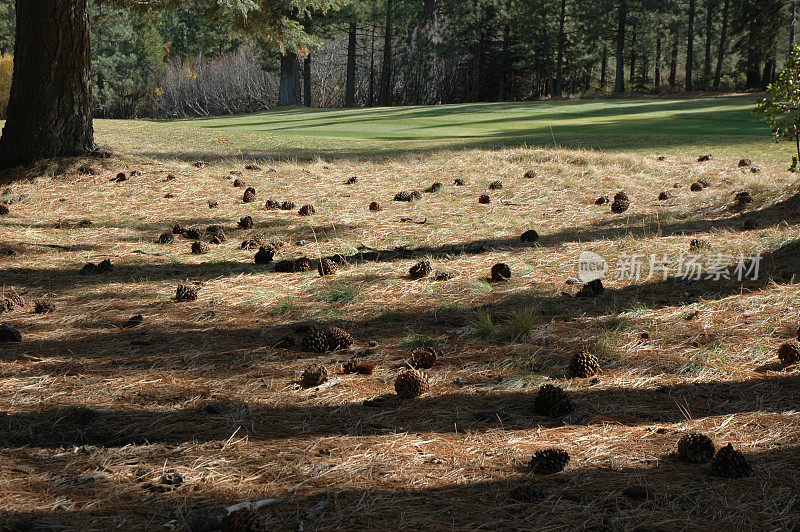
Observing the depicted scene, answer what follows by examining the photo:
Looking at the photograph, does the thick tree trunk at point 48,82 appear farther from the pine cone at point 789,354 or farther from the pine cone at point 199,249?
the pine cone at point 789,354

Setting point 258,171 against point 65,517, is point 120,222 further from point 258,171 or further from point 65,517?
point 65,517

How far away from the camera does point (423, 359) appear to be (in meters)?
3.05

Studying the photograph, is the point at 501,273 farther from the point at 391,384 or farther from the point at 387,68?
the point at 387,68

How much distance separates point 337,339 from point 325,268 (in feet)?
4.70

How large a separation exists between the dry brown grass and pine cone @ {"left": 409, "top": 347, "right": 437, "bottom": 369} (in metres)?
0.06

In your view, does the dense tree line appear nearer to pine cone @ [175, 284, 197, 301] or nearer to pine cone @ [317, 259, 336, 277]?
pine cone @ [317, 259, 336, 277]

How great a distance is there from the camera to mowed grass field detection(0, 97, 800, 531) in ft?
6.51

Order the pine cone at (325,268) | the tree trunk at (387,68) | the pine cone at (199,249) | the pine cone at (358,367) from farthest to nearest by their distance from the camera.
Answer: the tree trunk at (387,68)
the pine cone at (199,249)
the pine cone at (325,268)
the pine cone at (358,367)

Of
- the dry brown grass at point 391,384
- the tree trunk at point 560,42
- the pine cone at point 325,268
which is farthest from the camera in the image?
the tree trunk at point 560,42

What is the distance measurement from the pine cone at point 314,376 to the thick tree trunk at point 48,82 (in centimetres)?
708

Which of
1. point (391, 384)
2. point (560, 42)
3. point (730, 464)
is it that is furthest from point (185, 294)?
point (560, 42)

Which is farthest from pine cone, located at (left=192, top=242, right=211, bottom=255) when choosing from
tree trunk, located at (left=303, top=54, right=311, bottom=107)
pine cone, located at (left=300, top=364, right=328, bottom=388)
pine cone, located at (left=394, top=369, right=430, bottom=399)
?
tree trunk, located at (left=303, top=54, right=311, bottom=107)

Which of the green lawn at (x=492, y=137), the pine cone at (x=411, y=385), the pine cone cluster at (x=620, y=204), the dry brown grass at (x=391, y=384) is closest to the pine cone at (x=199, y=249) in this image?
the dry brown grass at (x=391, y=384)

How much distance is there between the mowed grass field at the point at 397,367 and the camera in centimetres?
199
